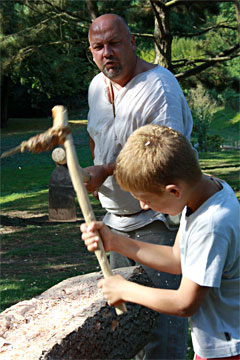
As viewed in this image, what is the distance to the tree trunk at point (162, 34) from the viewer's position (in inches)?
330

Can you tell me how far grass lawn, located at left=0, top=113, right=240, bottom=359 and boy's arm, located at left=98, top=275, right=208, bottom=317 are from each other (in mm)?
1461

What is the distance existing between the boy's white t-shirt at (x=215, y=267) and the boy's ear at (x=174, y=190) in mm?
97

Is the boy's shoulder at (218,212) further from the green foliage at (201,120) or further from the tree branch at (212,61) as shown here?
A: the green foliage at (201,120)

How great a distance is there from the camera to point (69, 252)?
627cm

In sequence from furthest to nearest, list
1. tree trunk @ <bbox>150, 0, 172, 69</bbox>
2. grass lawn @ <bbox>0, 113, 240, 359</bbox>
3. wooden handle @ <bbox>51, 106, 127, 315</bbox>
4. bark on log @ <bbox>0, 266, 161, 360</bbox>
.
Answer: tree trunk @ <bbox>150, 0, 172, 69</bbox> < grass lawn @ <bbox>0, 113, 240, 359</bbox> < bark on log @ <bbox>0, 266, 161, 360</bbox> < wooden handle @ <bbox>51, 106, 127, 315</bbox>

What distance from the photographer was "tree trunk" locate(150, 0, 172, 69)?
27.5 ft

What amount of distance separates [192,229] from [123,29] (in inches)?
47.1

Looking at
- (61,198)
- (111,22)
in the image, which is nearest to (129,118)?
(111,22)

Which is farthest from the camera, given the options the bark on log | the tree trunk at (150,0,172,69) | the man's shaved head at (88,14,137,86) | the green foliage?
the green foliage

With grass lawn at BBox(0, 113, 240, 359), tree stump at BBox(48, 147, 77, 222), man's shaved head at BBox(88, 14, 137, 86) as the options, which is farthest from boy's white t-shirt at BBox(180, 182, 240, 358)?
Result: tree stump at BBox(48, 147, 77, 222)

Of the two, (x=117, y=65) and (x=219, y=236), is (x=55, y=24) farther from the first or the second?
(x=219, y=236)

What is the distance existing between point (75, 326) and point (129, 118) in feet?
3.13

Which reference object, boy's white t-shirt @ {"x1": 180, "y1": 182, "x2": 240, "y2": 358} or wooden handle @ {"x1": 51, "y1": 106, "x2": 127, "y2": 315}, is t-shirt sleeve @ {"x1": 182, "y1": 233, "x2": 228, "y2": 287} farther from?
wooden handle @ {"x1": 51, "y1": 106, "x2": 127, "y2": 315}

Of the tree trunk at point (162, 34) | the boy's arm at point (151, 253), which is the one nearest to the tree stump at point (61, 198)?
the tree trunk at point (162, 34)
